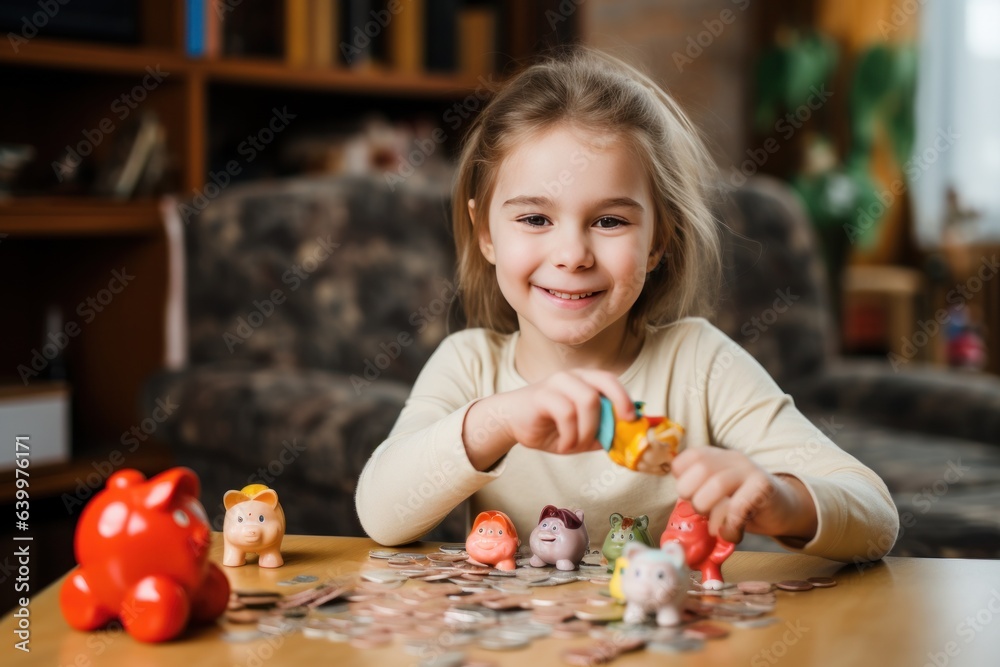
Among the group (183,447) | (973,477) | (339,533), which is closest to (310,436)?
(339,533)

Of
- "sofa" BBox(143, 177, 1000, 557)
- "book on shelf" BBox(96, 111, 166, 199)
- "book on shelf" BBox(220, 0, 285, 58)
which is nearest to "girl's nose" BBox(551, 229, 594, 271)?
"sofa" BBox(143, 177, 1000, 557)

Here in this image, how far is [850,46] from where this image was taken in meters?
4.31

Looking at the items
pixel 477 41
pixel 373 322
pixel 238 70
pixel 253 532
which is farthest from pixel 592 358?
pixel 477 41

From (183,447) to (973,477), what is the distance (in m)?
1.38

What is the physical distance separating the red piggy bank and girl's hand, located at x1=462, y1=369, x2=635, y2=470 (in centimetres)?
25

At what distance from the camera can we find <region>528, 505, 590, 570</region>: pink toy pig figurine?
35.0 inches

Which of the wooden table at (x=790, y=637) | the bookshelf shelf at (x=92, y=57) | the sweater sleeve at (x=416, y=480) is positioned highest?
the bookshelf shelf at (x=92, y=57)

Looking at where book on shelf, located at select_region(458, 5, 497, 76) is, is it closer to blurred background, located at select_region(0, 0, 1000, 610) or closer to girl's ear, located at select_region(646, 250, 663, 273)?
blurred background, located at select_region(0, 0, 1000, 610)

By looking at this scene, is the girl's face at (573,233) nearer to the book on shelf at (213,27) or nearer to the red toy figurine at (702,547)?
the red toy figurine at (702,547)

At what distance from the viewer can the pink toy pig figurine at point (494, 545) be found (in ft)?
2.91

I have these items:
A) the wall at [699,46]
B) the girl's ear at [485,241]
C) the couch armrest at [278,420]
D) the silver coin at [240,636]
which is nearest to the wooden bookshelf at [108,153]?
the couch armrest at [278,420]

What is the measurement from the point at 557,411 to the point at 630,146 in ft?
1.17

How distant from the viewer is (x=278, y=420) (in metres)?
1.81

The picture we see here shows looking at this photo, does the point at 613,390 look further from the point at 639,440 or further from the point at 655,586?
the point at 655,586
